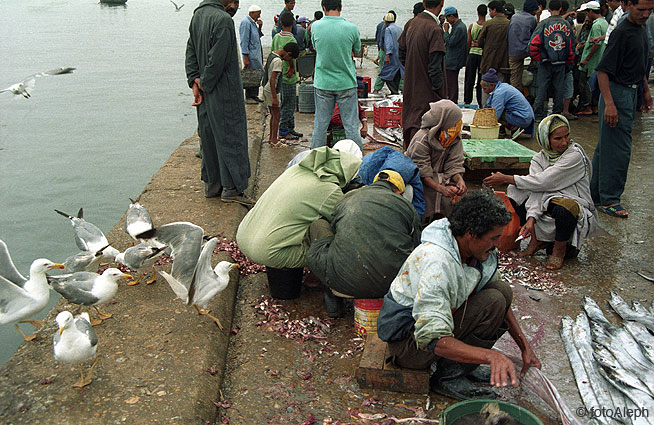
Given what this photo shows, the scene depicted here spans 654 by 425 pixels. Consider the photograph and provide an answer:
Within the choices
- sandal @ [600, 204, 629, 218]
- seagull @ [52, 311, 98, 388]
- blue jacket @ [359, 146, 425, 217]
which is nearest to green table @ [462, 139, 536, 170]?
sandal @ [600, 204, 629, 218]

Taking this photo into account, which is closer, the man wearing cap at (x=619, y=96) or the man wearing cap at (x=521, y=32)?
the man wearing cap at (x=619, y=96)

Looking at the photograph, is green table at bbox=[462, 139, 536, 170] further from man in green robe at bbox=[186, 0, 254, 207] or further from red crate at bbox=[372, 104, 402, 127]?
man in green robe at bbox=[186, 0, 254, 207]

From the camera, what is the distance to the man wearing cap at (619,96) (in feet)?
18.0

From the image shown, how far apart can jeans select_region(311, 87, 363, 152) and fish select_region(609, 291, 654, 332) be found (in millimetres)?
3529

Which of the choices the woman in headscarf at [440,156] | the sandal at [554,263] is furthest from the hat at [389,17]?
the sandal at [554,263]

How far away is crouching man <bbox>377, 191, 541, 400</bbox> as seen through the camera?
277 cm

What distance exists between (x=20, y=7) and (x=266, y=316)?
70.9m

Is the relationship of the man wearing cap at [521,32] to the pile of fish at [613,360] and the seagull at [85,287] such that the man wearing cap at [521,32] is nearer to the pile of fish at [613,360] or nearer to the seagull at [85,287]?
the pile of fish at [613,360]

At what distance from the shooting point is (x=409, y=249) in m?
3.63

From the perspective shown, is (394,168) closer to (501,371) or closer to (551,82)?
(501,371)

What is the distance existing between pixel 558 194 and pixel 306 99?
21.5 feet

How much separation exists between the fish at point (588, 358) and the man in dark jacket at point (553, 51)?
608 centimetres

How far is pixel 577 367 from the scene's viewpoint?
11.3 ft

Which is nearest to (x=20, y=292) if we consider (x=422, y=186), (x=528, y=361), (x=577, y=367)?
(x=528, y=361)
